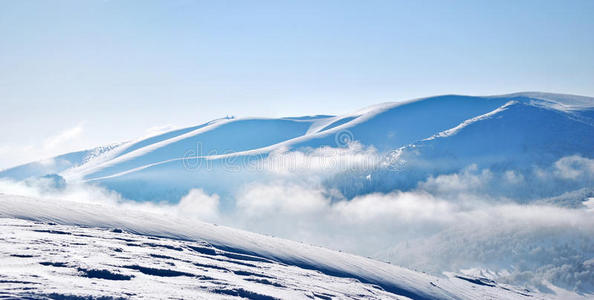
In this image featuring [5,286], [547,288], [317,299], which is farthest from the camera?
[547,288]

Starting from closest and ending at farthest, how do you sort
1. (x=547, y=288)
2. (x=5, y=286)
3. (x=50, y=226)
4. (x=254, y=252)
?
(x=5, y=286)
(x=50, y=226)
(x=254, y=252)
(x=547, y=288)

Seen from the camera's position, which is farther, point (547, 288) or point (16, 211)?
point (547, 288)

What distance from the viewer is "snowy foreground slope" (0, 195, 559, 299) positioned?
20.8 meters

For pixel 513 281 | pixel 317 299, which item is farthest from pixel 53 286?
pixel 513 281

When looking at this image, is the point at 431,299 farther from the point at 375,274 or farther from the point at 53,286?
the point at 53,286

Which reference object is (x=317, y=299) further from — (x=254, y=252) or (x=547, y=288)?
(x=547, y=288)

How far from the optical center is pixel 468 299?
47.8 m

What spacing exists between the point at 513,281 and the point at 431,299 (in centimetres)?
16743

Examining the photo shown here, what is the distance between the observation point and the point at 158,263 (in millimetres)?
26812

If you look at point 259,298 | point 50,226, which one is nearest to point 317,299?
point 259,298

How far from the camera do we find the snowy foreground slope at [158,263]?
20.8 metres

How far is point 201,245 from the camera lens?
1431 inches

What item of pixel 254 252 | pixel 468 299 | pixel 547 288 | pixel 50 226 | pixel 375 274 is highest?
pixel 50 226

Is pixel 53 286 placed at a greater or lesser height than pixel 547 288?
greater
